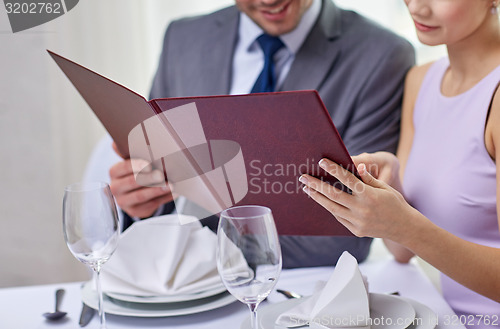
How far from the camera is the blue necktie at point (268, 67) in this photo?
5.51ft

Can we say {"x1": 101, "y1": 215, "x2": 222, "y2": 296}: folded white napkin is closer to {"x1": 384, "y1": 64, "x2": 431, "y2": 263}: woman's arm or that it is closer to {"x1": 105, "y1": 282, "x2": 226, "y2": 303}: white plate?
{"x1": 105, "y1": 282, "x2": 226, "y2": 303}: white plate

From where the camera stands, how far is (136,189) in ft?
4.49

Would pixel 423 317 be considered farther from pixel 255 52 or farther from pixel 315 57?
pixel 255 52

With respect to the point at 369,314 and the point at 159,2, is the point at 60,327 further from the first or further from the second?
the point at 159,2

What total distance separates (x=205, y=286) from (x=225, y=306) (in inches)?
2.0

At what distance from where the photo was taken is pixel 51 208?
2285mm

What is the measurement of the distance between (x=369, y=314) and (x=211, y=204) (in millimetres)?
445

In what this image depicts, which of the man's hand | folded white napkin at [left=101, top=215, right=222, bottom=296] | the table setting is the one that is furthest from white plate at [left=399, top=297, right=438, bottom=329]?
the man's hand

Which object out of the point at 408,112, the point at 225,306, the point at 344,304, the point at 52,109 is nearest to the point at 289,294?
the point at 225,306

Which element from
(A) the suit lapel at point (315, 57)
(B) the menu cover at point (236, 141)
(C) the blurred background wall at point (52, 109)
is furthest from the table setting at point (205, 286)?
(C) the blurred background wall at point (52, 109)

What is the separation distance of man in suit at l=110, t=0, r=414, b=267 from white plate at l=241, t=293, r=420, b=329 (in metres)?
0.45

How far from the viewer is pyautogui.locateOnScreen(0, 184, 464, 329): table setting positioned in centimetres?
78

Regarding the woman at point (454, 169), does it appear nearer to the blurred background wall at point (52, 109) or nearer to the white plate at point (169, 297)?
the white plate at point (169, 297)

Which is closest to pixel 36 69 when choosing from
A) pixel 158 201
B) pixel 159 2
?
pixel 159 2
